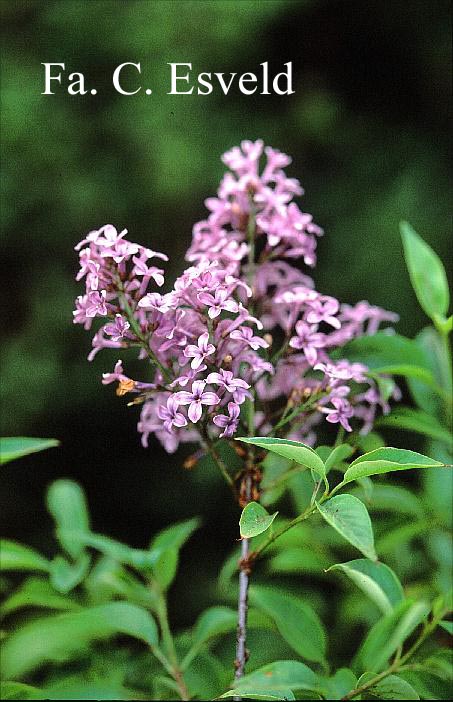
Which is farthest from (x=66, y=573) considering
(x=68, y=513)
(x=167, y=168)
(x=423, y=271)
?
(x=167, y=168)

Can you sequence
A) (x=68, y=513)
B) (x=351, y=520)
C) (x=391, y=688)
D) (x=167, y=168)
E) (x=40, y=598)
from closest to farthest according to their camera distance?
(x=351, y=520) → (x=391, y=688) → (x=40, y=598) → (x=68, y=513) → (x=167, y=168)

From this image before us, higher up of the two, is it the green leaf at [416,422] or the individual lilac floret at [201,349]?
the individual lilac floret at [201,349]

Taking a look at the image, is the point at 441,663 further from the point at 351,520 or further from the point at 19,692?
the point at 19,692

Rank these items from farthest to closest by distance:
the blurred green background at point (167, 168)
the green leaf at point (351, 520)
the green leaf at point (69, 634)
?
A: 1. the blurred green background at point (167, 168)
2. the green leaf at point (69, 634)
3. the green leaf at point (351, 520)

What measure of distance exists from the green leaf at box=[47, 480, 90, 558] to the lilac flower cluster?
32 centimetres

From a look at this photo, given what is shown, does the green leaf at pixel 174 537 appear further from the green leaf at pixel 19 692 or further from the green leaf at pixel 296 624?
the green leaf at pixel 19 692

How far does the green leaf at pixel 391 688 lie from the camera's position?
0.82m

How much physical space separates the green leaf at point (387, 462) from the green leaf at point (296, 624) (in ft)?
1.10

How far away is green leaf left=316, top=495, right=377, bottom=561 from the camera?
2.29 feet

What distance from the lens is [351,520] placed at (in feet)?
2.37

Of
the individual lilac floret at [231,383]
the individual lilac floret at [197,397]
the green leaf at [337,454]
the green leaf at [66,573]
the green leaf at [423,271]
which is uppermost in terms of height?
the green leaf at [423,271]

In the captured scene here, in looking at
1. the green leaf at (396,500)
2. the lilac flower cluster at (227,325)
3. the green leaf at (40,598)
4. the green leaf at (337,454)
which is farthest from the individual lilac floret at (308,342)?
the green leaf at (40,598)

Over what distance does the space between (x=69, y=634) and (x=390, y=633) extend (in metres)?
0.44

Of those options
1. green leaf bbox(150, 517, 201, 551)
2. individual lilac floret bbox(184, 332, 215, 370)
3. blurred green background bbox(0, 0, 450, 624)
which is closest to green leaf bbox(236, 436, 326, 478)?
individual lilac floret bbox(184, 332, 215, 370)
